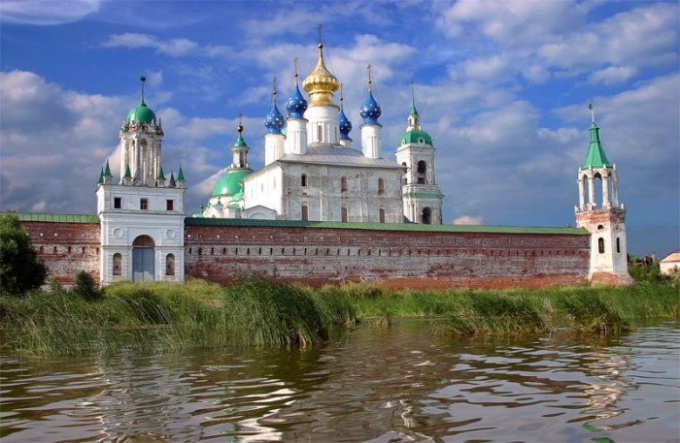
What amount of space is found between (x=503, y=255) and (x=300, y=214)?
31.0 ft

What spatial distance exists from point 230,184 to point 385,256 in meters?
16.3

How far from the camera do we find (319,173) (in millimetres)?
33375

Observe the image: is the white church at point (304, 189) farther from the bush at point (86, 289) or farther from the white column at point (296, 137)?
the bush at point (86, 289)

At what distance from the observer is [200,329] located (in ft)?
Answer: 35.4

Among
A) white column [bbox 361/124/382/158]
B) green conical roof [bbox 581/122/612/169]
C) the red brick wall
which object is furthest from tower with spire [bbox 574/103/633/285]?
the red brick wall

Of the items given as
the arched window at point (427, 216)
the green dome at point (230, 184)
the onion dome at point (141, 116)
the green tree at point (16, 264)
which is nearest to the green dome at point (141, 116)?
the onion dome at point (141, 116)

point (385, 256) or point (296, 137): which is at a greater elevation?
point (296, 137)

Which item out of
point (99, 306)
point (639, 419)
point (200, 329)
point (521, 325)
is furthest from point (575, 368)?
point (99, 306)

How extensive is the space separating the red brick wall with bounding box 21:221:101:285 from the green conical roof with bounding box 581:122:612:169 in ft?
77.8

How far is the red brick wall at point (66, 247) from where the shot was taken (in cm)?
2352

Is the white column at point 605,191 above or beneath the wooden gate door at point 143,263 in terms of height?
above

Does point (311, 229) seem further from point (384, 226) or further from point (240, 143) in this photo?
point (240, 143)

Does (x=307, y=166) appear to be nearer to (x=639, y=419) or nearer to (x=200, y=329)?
(x=200, y=329)

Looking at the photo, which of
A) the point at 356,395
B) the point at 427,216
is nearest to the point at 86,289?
the point at 356,395
